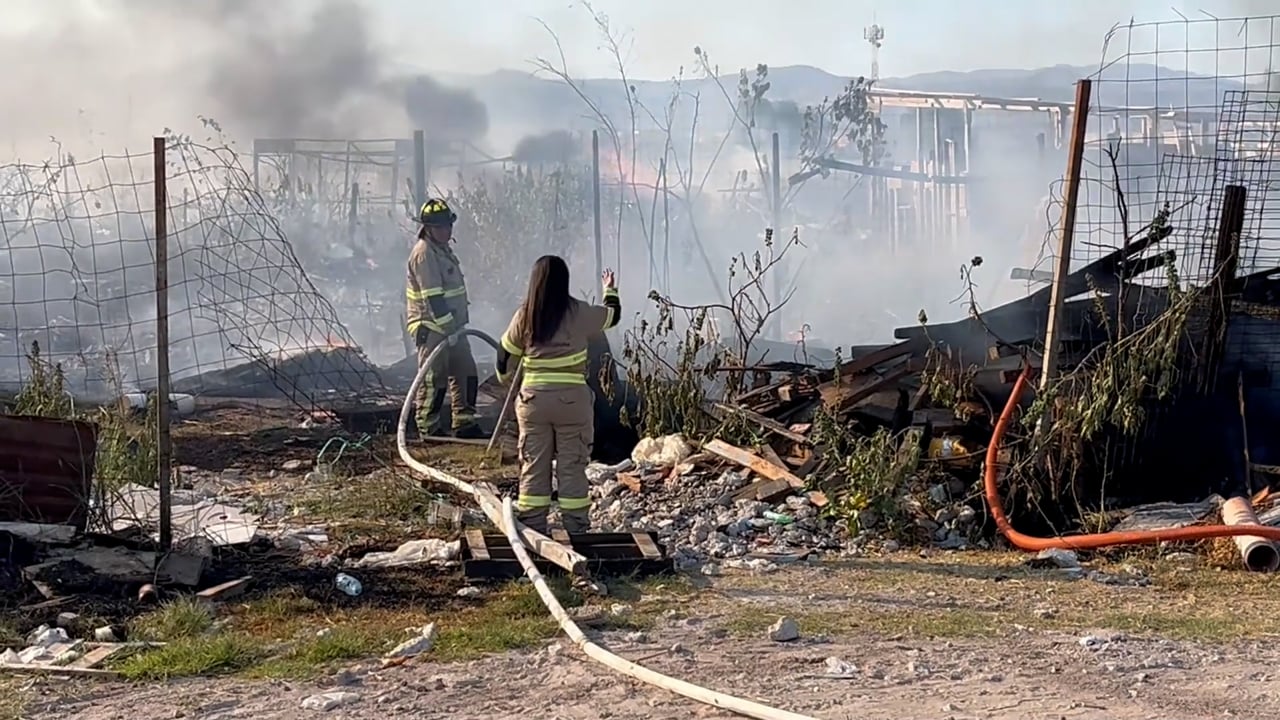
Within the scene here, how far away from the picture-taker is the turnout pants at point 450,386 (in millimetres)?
11391

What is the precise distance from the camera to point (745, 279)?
20.9 m

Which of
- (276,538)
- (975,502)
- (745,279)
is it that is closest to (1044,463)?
(975,502)

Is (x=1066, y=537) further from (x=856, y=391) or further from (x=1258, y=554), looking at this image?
(x=856, y=391)

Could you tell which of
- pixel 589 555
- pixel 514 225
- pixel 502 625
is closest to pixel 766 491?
pixel 589 555

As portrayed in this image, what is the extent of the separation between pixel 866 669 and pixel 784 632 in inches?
20.4

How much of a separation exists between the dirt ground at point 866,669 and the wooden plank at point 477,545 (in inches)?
38.1

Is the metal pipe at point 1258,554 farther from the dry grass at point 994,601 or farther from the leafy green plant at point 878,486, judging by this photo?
the leafy green plant at point 878,486

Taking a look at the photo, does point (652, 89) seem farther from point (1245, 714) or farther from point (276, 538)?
point (1245, 714)

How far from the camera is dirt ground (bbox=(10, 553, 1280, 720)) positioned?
15.4 feet

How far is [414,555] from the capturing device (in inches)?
285

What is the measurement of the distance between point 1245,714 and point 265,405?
11.1 meters

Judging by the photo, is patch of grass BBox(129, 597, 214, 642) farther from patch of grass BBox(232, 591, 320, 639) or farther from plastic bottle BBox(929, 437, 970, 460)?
plastic bottle BBox(929, 437, 970, 460)

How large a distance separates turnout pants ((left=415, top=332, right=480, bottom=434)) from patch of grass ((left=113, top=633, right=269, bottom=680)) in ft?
19.6

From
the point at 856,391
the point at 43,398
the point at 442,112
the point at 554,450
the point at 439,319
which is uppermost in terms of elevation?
the point at 442,112
